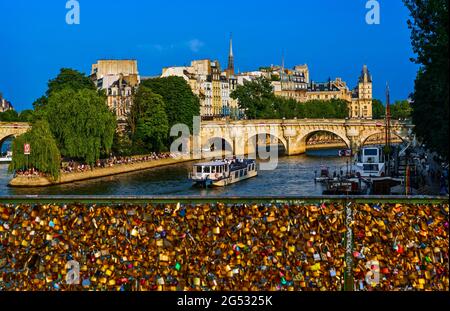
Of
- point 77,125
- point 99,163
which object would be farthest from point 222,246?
point 99,163

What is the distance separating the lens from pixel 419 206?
9.34 meters

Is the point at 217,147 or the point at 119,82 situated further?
the point at 119,82

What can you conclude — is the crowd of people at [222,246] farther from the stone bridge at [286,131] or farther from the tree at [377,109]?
the tree at [377,109]

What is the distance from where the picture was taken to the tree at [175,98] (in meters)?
68.8

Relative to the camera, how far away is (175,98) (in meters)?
69.1

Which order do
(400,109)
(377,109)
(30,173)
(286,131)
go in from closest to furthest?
(30,173) → (286,131) → (400,109) → (377,109)

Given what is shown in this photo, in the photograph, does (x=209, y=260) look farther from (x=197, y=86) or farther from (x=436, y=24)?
(x=197, y=86)

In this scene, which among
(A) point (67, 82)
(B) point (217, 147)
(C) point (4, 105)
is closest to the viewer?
(A) point (67, 82)

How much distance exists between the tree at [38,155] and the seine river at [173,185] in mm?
1365

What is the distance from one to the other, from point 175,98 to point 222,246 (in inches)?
2361

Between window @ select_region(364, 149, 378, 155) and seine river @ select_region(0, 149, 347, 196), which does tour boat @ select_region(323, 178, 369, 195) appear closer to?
seine river @ select_region(0, 149, 347, 196)

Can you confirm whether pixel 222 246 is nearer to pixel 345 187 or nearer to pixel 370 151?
pixel 345 187

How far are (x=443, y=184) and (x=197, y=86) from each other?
248 feet

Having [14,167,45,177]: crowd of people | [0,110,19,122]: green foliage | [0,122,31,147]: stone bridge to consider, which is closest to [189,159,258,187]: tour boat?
[14,167,45,177]: crowd of people
